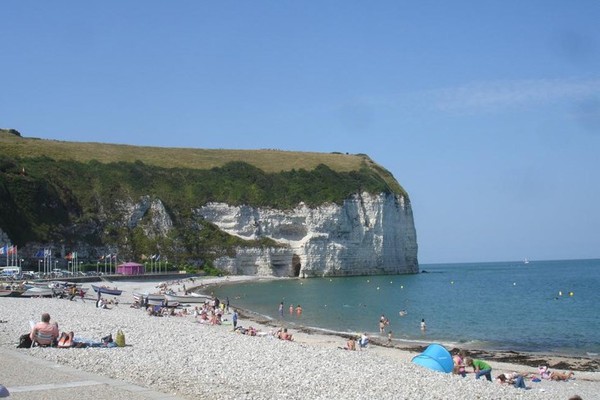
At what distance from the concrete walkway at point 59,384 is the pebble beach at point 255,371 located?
1.78 feet

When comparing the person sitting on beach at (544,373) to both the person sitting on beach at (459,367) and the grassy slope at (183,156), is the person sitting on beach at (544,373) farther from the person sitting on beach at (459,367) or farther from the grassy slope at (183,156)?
the grassy slope at (183,156)

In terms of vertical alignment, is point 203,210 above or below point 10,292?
above

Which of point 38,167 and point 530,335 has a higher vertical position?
point 38,167

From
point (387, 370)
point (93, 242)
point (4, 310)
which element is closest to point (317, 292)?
point (93, 242)

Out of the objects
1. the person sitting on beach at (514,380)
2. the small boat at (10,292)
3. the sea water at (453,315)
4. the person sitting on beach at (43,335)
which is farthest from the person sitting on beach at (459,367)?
the small boat at (10,292)

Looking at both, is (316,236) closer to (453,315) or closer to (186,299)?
(186,299)

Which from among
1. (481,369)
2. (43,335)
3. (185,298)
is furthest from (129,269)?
(481,369)

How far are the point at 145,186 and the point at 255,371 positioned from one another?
80.3 metres

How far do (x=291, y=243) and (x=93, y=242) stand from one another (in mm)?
31411

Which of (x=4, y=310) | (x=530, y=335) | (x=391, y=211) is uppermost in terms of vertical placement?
(x=391, y=211)

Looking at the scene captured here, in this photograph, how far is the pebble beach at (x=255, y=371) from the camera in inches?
498

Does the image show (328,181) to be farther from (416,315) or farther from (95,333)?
(95,333)

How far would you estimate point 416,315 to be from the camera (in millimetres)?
44281

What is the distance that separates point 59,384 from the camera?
456 inches
